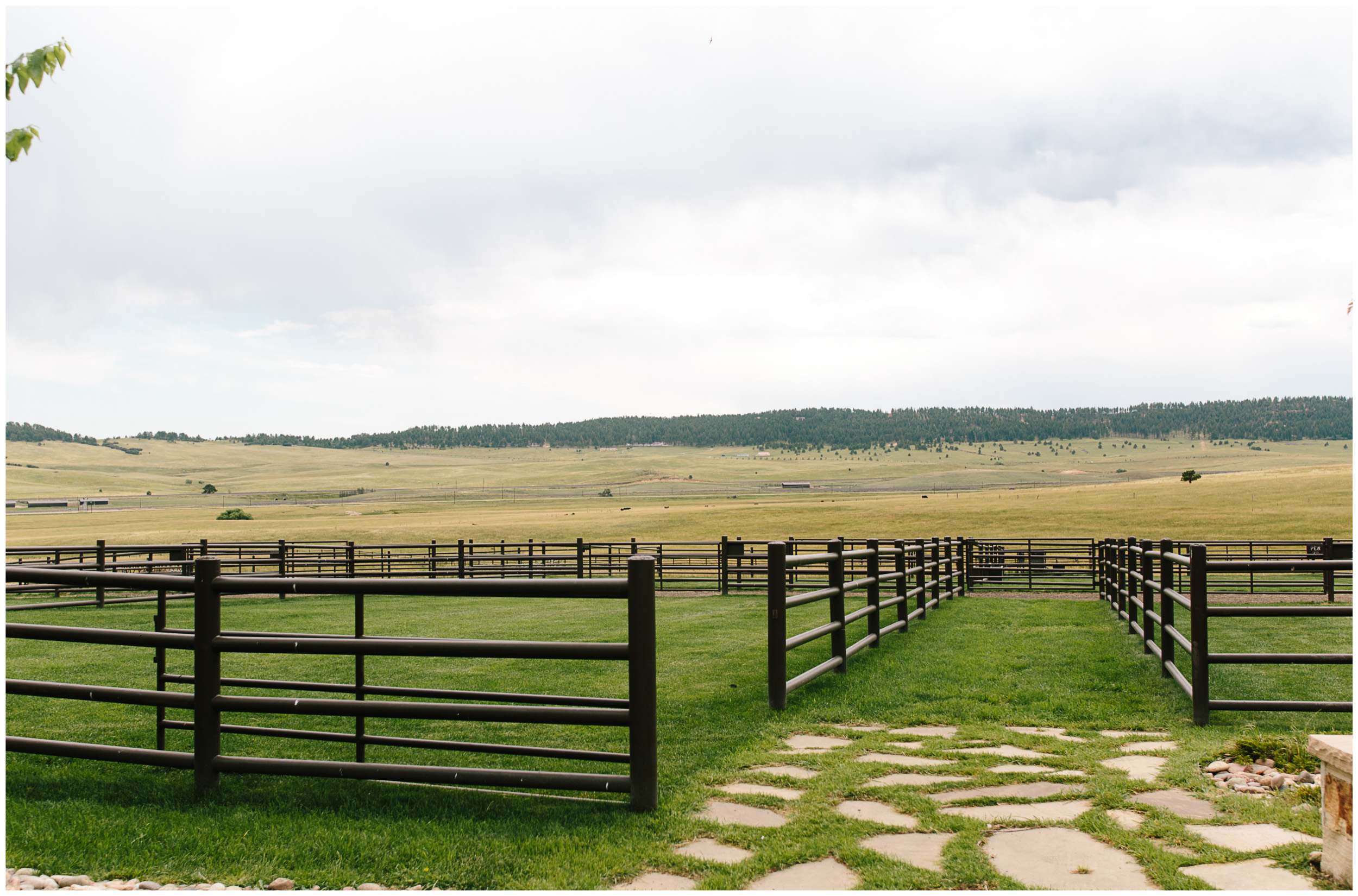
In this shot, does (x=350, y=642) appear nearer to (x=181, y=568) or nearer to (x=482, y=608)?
(x=482, y=608)

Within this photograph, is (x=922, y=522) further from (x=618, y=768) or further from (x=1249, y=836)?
(x=1249, y=836)

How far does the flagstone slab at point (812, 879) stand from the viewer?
3359 mm

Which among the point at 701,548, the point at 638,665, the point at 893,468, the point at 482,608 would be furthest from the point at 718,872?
the point at 893,468

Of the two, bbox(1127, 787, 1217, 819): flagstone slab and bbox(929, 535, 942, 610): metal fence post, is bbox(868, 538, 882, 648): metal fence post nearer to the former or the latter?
bbox(929, 535, 942, 610): metal fence post

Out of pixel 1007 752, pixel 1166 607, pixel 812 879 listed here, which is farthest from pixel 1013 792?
pixel 1166 607

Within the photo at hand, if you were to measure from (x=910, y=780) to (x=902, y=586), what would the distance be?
6.32m

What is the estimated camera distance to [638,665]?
418cm

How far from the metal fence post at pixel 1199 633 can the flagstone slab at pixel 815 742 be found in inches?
95.4

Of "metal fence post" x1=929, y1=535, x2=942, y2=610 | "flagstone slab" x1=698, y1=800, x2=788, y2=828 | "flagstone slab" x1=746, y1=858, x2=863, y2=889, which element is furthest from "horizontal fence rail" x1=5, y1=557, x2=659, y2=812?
"metal fence post" x1=929, y1=535, x2=942, y2=610

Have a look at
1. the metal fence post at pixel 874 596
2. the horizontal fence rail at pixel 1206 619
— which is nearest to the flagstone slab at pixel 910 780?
the horizontal fence rail at pixel 1206 619

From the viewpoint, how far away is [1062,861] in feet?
11.6

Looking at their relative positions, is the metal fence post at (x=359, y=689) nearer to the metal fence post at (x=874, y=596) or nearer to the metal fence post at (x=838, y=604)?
the metal fence post at (x=838, y=604)

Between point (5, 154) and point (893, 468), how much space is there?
17672 centimetres

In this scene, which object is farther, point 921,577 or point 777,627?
point 921,577
